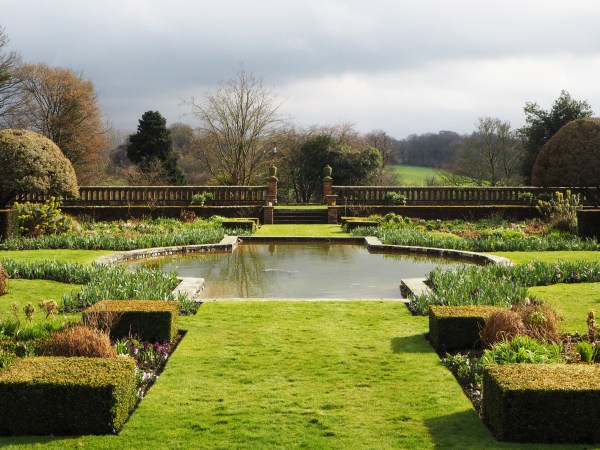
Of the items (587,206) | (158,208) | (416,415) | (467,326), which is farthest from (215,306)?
(587,206)

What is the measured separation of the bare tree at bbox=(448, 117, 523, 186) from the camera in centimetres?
4444

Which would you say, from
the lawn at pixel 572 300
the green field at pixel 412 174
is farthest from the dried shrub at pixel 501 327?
the green field at pixel 412 174

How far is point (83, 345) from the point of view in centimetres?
601

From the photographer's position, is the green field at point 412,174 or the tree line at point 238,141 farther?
the green field at point 412,174

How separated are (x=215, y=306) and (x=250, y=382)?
11.0ft

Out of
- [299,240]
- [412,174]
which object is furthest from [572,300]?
[412,174]

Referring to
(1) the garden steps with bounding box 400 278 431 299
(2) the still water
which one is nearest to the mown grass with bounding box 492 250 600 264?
(2) the still water

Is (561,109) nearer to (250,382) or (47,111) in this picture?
(47,111)

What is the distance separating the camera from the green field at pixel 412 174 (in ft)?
177

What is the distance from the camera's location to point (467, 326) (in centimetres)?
700

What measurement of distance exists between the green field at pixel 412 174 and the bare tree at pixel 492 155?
714 cm

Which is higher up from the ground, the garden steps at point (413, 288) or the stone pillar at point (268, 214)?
the stone pillar at point (268, 214)

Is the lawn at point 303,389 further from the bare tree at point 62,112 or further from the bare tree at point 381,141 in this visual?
the bare tree at point 381,141

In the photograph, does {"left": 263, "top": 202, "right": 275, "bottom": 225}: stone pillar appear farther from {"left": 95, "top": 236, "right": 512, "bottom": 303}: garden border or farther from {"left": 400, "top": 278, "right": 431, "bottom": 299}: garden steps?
{"left": 400, "top": 278, "right": 431, "bottom": 299}: garden steps
